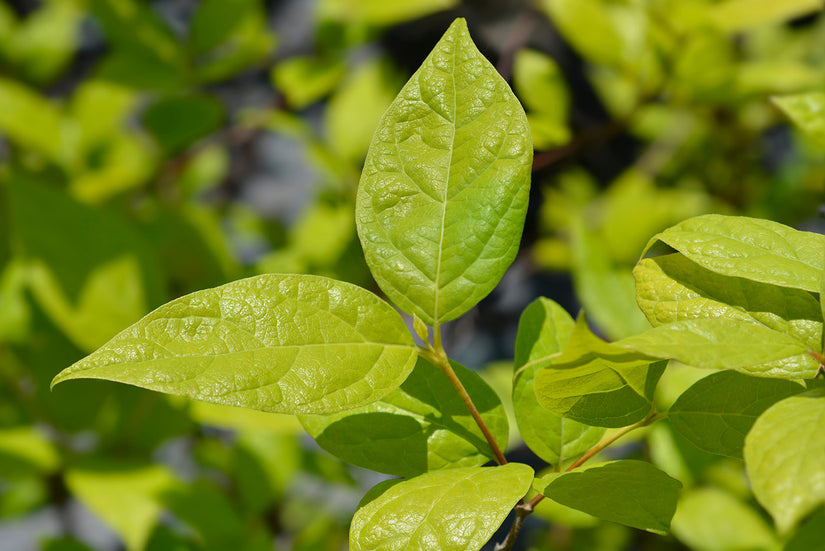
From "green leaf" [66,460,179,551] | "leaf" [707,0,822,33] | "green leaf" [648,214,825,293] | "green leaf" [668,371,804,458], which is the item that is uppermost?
"leaf" [707,0,822,33]

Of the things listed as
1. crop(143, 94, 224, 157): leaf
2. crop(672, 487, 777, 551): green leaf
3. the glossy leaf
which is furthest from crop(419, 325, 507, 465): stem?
crop(143, 94, 224, 157): leaf

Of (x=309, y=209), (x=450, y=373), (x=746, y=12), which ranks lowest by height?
(x=309, y=209)

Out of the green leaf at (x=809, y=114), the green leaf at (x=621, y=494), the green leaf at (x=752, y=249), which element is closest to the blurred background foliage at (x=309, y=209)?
the green leaf at (x=809, y=114)

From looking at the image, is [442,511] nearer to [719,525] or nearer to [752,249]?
[752,249]

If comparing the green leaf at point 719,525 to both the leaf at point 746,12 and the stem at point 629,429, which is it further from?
the leaf at point 746,12

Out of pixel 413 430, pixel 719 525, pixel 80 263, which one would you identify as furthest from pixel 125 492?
pixel 719 525

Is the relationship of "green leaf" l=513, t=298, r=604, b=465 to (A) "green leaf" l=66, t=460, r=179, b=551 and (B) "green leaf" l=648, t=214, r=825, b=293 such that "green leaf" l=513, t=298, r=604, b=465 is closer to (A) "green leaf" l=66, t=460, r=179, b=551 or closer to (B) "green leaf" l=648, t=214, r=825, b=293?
(B) "green leaf" l=648, t=214, r=825, b=293
